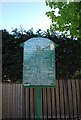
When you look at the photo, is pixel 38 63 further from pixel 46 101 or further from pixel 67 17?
pixel 67 17

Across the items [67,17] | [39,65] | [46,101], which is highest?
[67,17]

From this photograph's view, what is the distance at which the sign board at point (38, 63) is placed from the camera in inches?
182

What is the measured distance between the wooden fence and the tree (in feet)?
4.65

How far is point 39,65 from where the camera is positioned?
4.64 meters

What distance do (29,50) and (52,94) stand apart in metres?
1.01

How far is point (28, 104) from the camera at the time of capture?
4891 mm

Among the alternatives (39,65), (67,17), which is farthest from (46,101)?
(67,17)

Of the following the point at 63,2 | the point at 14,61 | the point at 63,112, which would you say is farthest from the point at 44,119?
the point at 63,2

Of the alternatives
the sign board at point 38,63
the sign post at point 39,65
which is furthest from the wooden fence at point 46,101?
the sign board at point 38,63

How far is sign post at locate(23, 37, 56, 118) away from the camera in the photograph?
461 centimetres

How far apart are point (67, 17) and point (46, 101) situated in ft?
5.98

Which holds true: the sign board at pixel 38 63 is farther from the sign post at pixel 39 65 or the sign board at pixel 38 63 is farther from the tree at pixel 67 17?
the tree at pixel 67 17

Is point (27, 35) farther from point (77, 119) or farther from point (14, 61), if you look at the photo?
point (77, 119)

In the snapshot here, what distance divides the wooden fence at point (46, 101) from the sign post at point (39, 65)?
0.89 feet
